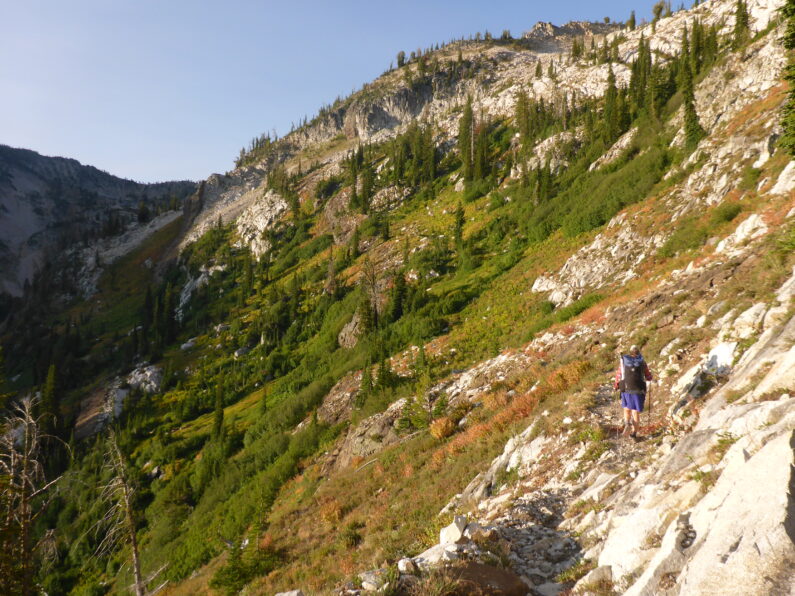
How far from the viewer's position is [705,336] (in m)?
11.8

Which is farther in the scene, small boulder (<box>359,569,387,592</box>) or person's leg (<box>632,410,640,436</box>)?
person's leg (<box>632,410,640,436</box>)

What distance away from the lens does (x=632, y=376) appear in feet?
32.1

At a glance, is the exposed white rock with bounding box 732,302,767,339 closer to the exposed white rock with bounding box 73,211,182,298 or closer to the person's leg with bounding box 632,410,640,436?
the person's leg with bounding box 632,410,640,436

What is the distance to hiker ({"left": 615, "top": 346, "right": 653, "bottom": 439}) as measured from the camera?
9.60 metres

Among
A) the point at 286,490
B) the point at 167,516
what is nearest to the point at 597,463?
the point at 286,490

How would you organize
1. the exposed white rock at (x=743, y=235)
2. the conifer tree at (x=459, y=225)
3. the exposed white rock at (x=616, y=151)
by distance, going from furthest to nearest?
the conifer tree at (x=459, y=225)
the exposed white rock at (x=616, y=151)
the exposed white rock at (x=743, y=235)

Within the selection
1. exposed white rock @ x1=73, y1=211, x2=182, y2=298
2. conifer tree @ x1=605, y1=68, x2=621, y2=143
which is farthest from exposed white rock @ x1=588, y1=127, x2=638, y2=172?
exposed white rock @ x1=73, y1=211, x2=182, y2=298

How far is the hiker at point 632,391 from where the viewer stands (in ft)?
31.5

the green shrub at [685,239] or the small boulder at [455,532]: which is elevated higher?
the green shrub at [685,239]

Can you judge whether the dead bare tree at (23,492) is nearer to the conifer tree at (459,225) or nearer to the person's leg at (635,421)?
the person's leg at (635,421)

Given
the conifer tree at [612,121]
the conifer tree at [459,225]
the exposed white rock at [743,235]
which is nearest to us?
the exposed white rock at [743,235]

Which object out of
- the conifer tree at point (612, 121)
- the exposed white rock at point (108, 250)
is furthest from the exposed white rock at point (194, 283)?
the conifer tree at point (612, 121)

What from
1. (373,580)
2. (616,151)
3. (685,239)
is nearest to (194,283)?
(616,151)

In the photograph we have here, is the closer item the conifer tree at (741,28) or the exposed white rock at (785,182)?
the exposed white rock at (785,182)
